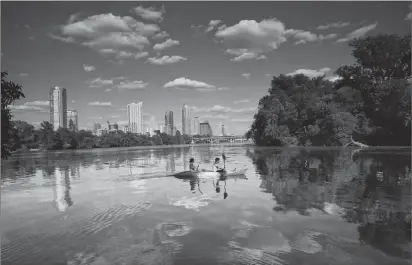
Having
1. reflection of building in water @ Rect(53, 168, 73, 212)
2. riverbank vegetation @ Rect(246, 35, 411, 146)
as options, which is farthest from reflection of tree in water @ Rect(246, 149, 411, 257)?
riverbank vegetation @ Rect(246, 35, 411, 146)

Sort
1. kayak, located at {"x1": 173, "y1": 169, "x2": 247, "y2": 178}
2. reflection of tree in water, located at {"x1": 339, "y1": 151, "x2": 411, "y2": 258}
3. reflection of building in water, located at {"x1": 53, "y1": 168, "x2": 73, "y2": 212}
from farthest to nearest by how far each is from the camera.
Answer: kayak, located at {"x1": 173, "y1": 169, "x2": 247, "y2": 178}, reflection of building in water, located at {"x1": 53, "y1": 168, "x2": 73, "y2": 212}, reflection of tree in water, located at {"x1": 339, "y1": 151, "x2": 411, "y2": 258}

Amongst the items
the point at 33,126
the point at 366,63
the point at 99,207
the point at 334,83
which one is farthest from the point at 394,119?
the point at 33,126

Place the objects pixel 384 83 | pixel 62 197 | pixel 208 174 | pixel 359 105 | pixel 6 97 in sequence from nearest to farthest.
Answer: pixel 6 97
pixel 62 197
pixel 208 174
pixel 384 83
pixel 359 105

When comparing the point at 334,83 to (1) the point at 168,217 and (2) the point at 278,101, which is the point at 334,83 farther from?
(1) the point at 168,217

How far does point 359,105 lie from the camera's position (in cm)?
7856

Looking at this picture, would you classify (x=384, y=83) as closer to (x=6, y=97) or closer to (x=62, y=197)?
(x=62, y=197)

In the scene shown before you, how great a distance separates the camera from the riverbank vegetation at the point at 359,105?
70250mm

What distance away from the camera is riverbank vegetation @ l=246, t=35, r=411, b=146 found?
7025 cm

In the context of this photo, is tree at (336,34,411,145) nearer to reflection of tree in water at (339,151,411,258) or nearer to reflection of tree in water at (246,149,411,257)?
reflection of tree in water at (246,149,411,257)

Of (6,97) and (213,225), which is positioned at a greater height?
(6,97)

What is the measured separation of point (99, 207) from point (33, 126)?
497ft

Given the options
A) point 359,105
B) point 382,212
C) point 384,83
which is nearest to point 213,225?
point 382,212

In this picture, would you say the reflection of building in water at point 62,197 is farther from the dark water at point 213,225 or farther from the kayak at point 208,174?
the kayak at point 208,174

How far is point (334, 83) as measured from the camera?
93.9m
